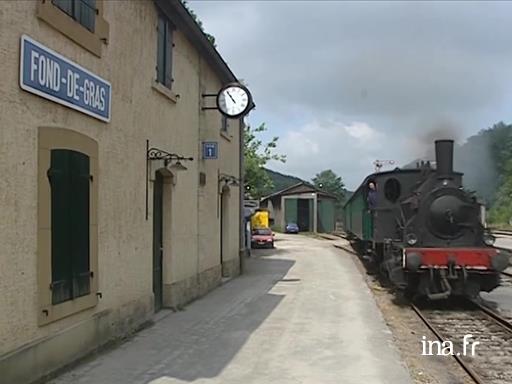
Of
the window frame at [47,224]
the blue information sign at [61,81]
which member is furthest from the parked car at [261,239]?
the window frame at [47,224]

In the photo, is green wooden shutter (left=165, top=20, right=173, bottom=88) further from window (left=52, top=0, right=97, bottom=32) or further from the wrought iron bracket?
window (left=52, top=0, right=97, bottom=32)

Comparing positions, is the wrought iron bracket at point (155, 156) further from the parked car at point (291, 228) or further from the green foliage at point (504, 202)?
the green foliage at point (504, 202)

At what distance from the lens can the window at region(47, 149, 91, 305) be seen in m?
6.80

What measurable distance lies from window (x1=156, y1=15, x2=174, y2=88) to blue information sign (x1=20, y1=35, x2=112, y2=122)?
2.70 meters

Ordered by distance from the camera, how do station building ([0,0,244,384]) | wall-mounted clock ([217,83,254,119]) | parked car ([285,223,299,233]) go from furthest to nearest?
parked car ([285,223,299,233]) < wall-mounted clock ([217,83,254,119]) < station building ([0,0,244,384])

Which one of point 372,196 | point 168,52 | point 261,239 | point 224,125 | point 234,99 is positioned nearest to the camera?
point 168,52

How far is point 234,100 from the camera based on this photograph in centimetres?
1405

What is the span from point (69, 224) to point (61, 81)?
1519 mm

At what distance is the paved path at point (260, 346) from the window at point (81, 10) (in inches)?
152

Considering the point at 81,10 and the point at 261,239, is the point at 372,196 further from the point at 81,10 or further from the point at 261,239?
the point at 261,239

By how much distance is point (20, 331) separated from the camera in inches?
240

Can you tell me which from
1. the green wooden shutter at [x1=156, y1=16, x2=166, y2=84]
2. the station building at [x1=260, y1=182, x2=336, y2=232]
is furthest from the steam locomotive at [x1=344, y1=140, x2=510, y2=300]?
the station building at [x1=260, y1=182, x2=336, y2=232]

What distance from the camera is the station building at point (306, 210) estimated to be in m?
68.8

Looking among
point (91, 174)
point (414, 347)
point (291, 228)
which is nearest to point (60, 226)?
point (91, 174)
